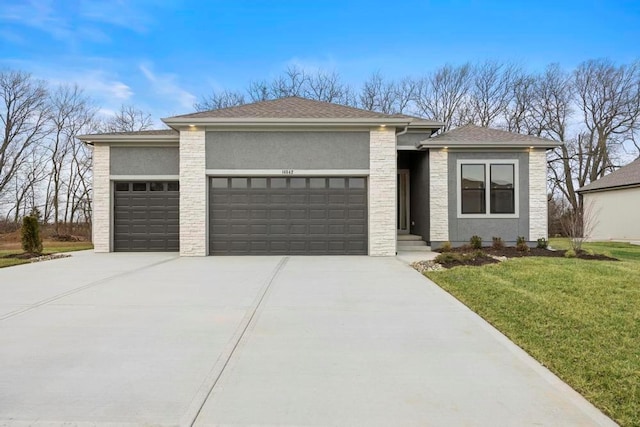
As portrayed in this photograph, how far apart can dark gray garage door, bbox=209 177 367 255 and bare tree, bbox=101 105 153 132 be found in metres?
20.2

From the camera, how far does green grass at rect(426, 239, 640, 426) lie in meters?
3.11

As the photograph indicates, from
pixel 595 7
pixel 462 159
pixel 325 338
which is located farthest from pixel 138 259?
pixel 595 7

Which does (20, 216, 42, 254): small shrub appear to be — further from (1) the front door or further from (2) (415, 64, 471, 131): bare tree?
(2) (415, 64, 471, 131): bare tree

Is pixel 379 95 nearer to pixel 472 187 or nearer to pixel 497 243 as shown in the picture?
pixel 472 187

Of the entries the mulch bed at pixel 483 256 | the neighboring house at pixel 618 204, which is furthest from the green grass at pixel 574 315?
the neighboring house at pixel 618 204

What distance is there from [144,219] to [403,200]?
9816 mm

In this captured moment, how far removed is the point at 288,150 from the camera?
1191 centimetres

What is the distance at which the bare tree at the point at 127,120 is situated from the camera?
28438 millimetres

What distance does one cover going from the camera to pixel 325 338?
4309 mm

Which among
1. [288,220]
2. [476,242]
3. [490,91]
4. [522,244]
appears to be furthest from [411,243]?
[490,91]

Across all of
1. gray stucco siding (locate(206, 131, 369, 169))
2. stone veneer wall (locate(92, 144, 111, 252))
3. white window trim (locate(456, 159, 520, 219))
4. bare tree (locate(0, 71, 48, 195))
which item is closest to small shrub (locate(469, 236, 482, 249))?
white window trim (locate(456, 159, 520, 219))

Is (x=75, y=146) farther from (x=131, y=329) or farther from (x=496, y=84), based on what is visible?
(x=496, y=84)

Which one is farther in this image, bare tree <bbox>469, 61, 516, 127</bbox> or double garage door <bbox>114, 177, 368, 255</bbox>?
bare tree <bbox>469, 61, 516, 127</bbox>

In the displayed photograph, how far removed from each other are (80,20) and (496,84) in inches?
1019
